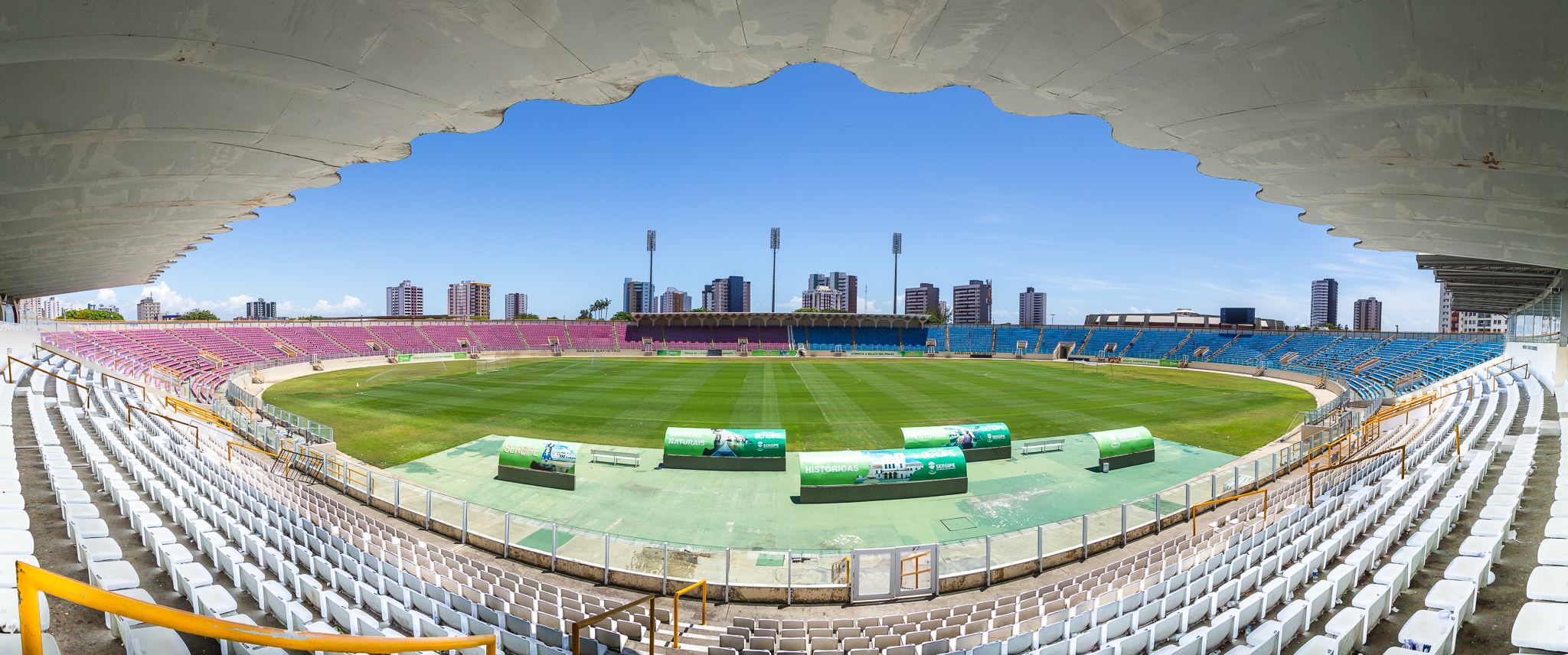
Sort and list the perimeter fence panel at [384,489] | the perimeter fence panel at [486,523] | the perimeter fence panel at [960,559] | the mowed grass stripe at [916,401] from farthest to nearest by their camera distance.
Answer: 1. the mowed grass stripe at [916,401]
2. the perimeter fence panel at [384,489]
3. the perimeter fence panel at [486,523]
4. the perimeter fence panel at [960,559]

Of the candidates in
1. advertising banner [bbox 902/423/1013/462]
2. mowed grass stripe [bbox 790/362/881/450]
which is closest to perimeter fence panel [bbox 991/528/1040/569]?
advertising banner [bbox 902/423/1013/462]

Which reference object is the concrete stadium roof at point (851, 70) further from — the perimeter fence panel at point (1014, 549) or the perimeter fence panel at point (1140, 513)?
the perimeter fence panel at point (1140, 513)

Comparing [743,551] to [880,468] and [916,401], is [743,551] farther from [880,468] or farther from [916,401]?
[916,401]

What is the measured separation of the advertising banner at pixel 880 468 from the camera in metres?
14.3

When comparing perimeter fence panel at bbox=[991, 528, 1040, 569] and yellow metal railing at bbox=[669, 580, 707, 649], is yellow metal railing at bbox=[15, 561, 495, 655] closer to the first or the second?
yellow metal railing at bbox=[669, 580, 707, 649]

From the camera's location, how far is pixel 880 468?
14531 millimetres

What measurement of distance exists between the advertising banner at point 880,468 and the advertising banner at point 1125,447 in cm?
513

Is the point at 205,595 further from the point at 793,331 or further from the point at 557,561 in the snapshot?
the point at 793,331

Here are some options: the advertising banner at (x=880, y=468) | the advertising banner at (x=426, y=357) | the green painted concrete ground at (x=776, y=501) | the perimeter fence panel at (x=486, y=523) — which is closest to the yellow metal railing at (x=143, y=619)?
the green painted concrete ground at (x=776, y=501)

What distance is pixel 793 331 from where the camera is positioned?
75.8 metres

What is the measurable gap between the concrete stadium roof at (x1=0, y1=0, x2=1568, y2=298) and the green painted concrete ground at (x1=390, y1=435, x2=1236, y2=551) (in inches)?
359

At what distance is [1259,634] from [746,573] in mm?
7135

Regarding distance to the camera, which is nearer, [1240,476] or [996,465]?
[1240,476]

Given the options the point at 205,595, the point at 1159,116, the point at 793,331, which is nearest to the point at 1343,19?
the point at 1159,116
